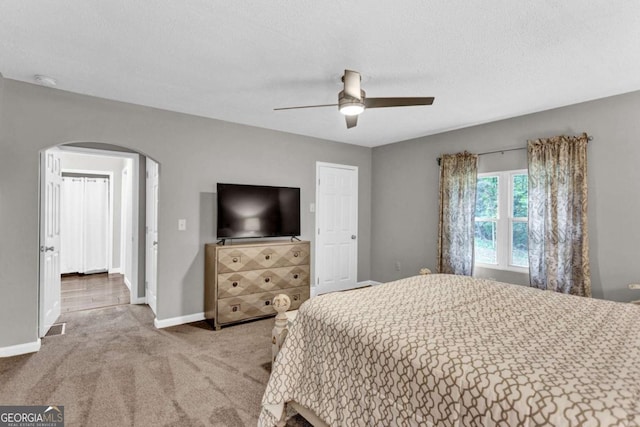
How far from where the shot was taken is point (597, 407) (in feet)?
3.22

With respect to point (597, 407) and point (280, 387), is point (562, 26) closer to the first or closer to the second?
point (597, 407)

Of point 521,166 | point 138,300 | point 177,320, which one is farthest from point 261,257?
point 521,166

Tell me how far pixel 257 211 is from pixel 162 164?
124cm

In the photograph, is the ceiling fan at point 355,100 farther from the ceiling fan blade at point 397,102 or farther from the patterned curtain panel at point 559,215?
the patterned curtain panel at point 559,215

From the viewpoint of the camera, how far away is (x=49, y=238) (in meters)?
3.44

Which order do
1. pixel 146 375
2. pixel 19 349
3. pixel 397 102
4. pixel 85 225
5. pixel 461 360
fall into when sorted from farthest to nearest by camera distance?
pixel 85 225 < pixel 19 349 < pixel 146 375 < pixel 397 102 < pixel 461 360

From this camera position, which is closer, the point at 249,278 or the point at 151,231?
the point at 249,278

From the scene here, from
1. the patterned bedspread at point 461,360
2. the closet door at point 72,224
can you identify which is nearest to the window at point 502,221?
the patterned bedspread at point 461,360

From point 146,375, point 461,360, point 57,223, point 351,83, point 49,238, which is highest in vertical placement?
point 351,83

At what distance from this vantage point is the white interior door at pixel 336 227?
5020 mm

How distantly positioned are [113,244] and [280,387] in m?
6.36

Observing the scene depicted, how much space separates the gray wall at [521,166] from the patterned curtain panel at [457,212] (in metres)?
0.19

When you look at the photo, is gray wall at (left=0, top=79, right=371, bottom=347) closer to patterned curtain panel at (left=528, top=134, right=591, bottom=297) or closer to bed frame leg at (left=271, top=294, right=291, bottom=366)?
bed frame leg at (left=271, top=294, right=291, bottom=366)

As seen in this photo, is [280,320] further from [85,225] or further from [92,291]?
[85,225]
